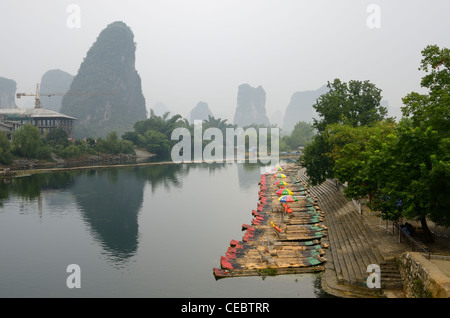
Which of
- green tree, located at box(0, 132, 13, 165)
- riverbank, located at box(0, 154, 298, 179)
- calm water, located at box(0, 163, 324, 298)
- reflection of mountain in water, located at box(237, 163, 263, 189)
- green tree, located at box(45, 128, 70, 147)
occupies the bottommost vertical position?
calm water, located at box(0, 163, 324, 298)

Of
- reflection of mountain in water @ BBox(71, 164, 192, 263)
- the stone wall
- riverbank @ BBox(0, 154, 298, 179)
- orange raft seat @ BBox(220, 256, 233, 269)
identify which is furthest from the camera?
riverbank @ BBox(0, 154, 298, 179)

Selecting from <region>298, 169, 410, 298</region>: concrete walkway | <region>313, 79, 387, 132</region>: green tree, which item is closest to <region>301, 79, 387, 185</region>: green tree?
<region>313, 79, 387, 132</region>: green tree

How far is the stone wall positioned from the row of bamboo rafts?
5.36 m

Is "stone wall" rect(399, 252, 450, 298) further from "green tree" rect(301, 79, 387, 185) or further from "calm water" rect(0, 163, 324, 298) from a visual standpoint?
"green tree" rect(301, 79, 387, 185)

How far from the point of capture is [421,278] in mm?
17625

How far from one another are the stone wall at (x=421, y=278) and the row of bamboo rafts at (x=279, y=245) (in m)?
5.36

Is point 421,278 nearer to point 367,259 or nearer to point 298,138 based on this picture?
point 367,259

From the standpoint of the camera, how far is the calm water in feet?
75.5

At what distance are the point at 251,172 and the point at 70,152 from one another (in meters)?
45.7

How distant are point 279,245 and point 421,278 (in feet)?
36.8

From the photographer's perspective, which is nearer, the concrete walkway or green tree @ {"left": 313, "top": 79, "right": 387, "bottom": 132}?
the concrete walkway

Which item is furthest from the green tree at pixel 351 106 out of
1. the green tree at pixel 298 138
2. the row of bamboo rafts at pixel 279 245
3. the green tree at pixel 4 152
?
the green tree at pixel 298 138
